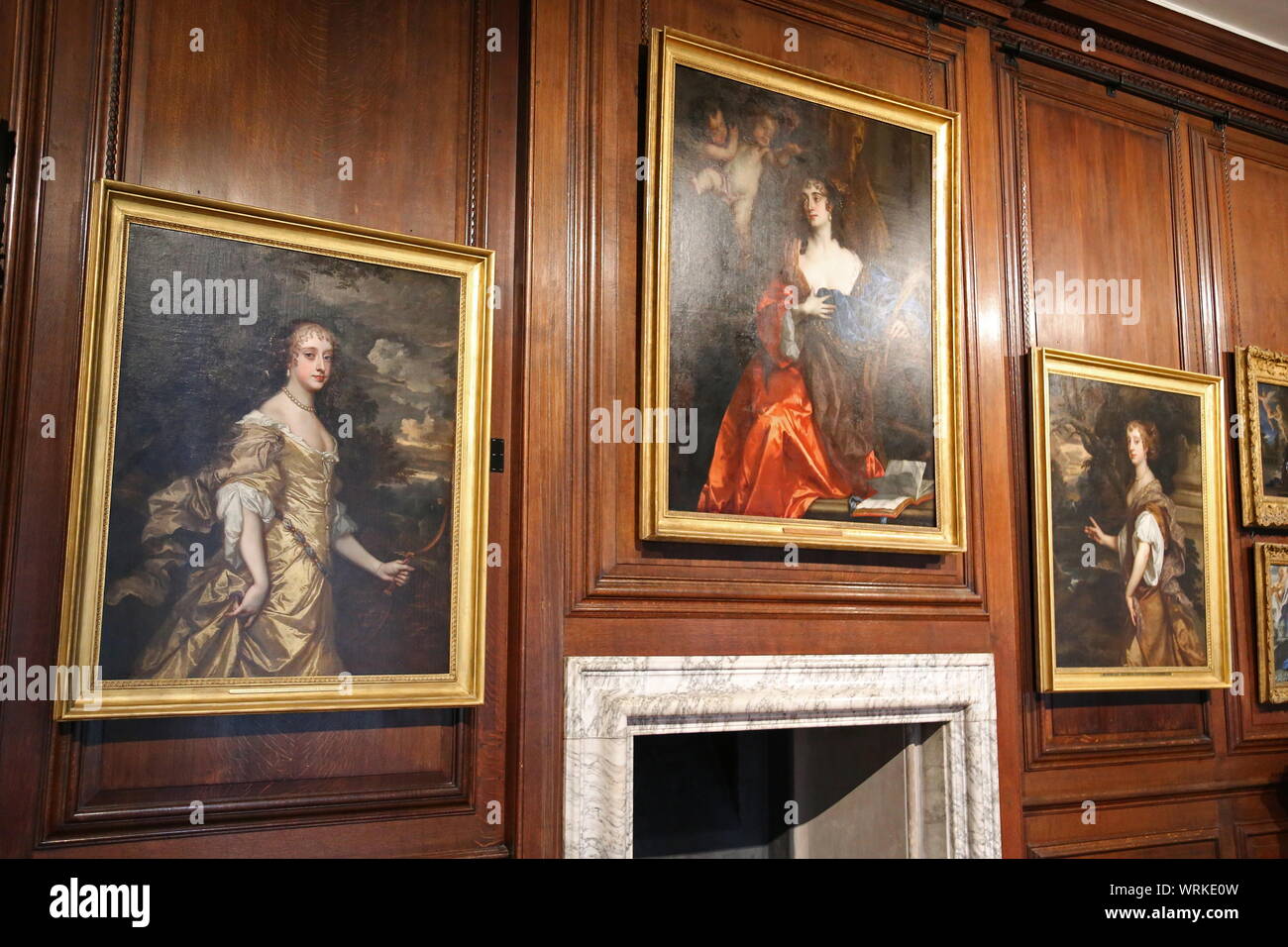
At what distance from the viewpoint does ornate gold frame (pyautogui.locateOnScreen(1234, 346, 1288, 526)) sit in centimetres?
599

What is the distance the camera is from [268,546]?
3.66 m

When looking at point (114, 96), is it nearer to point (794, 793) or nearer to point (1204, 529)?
point (794, 793)

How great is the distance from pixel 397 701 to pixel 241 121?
212 cm

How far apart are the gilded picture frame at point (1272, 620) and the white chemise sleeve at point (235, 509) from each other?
5213mm

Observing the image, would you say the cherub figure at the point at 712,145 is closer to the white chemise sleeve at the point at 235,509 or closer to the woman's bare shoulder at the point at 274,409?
the woman's bare shoulder at the point at 274,409

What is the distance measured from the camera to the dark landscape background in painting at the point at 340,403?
349 centimetres

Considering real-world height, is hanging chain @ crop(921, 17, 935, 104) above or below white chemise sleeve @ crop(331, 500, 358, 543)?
above

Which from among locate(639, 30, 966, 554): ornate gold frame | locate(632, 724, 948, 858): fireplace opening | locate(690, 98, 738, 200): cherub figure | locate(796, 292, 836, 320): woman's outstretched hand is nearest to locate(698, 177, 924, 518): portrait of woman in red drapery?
locate(796, 292, 836, 320): woman's outstretched hand

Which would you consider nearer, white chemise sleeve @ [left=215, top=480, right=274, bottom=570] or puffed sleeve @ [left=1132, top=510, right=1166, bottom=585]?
A: white chemise sleeve @ [left=215, top=480, right=274, bottom=570]

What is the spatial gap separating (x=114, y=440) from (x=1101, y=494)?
451 cm

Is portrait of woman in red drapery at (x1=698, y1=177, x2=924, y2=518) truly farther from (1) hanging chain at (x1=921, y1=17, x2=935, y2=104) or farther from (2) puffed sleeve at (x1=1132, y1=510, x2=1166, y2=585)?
(2) puffed sleeve at (x1=1132, y1=510, x2=1166, y2=585)

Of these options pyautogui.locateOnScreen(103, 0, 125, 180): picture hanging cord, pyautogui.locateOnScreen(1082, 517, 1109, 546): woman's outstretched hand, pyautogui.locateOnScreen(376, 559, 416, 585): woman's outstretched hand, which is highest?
pyautogui.locateOnScreen(103, 0, 125, 180): picture hanging cord

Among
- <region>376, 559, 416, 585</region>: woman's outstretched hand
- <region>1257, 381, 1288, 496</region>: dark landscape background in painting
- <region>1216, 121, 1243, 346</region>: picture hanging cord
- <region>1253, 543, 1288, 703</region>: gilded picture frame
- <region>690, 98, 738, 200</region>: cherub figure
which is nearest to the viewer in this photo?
<region>376, 559, 416, 585</region>: woman's outstretched hand

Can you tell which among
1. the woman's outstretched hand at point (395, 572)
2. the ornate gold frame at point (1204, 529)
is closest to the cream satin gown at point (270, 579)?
the woman's outstretched hand at point (395, 572)
